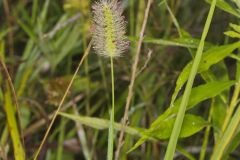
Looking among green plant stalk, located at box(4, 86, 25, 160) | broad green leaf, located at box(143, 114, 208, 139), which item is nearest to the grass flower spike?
broad green leaf, located at box(143, 114, 208, 139)

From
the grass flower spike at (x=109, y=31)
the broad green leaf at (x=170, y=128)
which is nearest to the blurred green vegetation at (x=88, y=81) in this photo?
the broad green leaf at (x=170, y=128)

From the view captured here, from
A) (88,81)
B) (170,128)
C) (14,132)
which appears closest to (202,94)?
(170,128)

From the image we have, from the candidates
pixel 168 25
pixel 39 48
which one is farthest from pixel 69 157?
pixel 168 25

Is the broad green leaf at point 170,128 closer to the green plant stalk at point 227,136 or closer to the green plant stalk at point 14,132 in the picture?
the green plant stalk at point 227,136

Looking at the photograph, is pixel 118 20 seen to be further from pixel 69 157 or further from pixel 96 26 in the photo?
pixel 69 157

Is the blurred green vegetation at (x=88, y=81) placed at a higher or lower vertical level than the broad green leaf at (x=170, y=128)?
lower

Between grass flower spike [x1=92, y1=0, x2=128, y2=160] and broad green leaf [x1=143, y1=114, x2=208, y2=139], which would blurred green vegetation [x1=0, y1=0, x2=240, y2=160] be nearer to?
broad green leaf [x1=143, y1=114, x2=208, y2=139]
